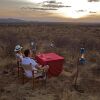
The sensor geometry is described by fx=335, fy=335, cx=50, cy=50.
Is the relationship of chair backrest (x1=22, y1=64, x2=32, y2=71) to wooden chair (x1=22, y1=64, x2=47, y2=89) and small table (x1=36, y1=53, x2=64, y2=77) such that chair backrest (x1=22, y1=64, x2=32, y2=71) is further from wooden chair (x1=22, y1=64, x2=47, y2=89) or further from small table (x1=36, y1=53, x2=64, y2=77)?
small table (x1=36, y1=53, x2=64, y2=77)

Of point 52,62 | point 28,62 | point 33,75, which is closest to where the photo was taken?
point 33,75

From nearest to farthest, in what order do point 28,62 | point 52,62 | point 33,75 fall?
point 33,75 → point 28,62 → point 52,62

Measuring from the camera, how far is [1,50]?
46.8 feet

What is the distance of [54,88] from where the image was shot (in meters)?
9.57

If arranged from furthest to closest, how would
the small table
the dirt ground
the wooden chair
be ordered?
the small table → the wooden chair → the dirt ground

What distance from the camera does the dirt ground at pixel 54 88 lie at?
8953 mm

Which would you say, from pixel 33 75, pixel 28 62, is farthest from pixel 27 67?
pixel 33 75

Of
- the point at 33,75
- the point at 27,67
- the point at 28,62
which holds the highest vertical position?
the point at 28,62

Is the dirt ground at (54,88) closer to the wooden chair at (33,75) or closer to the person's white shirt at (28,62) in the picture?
the wooden chair at (33,75)

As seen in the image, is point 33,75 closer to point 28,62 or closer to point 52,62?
point 28,62

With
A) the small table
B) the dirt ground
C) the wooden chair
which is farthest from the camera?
the small table

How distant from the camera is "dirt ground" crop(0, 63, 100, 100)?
895 cm

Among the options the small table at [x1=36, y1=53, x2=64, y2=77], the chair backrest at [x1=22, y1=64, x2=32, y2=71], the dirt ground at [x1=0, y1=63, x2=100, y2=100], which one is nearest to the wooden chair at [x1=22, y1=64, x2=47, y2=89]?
the chair backrest at [x1=22, y1=64, x2=32, y2=71]

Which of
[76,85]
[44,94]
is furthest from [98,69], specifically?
[44,94]
